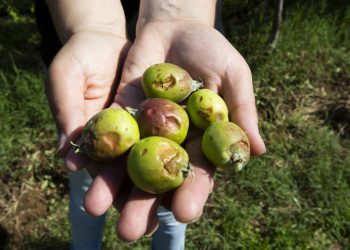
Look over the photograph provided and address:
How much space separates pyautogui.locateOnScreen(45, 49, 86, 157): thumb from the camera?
7.59 ft

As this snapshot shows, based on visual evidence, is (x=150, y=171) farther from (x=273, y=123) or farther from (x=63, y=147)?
(x=273, y=123)

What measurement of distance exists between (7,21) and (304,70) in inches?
121

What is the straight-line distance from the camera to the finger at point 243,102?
7.68ft

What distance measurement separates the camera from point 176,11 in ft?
9.91

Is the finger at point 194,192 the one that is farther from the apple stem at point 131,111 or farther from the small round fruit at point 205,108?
the apple stem at point 131,111

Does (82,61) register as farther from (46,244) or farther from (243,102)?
(46,244)

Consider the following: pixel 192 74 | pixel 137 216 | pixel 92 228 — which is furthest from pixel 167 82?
pixel 92 228

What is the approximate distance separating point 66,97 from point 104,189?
0.51 metres

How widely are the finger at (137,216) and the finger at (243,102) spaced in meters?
0.55

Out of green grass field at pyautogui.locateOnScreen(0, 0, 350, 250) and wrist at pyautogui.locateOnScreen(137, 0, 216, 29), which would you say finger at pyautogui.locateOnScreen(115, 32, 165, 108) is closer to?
wrist at pyautogui.locateOnScreen(137, 0, 216, 29)

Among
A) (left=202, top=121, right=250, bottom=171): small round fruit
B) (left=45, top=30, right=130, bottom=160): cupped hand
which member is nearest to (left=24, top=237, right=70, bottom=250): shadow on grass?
(left=45, top=30, right=130, bottom=160): cupped hand

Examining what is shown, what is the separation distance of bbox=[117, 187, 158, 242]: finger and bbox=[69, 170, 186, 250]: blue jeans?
0.71 meters

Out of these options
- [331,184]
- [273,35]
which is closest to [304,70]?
[273,35]

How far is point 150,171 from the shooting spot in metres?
2.09
